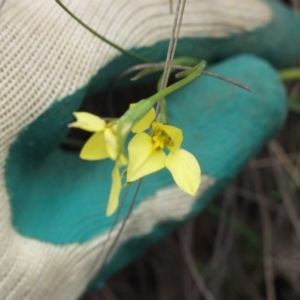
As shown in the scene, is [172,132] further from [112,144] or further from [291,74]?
[291,74]

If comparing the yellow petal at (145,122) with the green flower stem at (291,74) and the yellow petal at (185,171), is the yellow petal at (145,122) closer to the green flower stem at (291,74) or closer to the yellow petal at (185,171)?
the yellow petal at (185,171)

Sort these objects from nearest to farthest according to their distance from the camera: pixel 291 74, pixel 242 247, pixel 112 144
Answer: pixel 112 144 < pixel 291 74 < pixel 242 247

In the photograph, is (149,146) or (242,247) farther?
(242,247)

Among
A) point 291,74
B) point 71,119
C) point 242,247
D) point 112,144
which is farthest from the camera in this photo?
point 242,247

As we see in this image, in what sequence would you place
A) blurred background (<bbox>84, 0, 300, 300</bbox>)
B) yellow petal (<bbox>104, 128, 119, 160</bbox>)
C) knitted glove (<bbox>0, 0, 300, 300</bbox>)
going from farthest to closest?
blurred background (<bbox>84, 0, 300, 300</bbox>) < knitted glove (<bbox>0, 0, 300, 300</bbox>) < yellow petal (<bbox>104, 128, 119, 160</bbox>)

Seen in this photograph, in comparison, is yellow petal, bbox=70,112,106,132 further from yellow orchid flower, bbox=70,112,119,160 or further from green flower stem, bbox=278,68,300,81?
green flower stem, bbox=278,68,300,81

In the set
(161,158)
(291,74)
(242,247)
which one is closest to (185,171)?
(161,158)

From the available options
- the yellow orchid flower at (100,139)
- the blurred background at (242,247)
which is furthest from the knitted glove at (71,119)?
the blurred background at (242,247)

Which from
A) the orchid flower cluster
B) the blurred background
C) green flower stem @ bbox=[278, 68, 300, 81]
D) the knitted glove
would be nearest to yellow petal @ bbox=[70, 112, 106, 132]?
the orchid flower cluster
